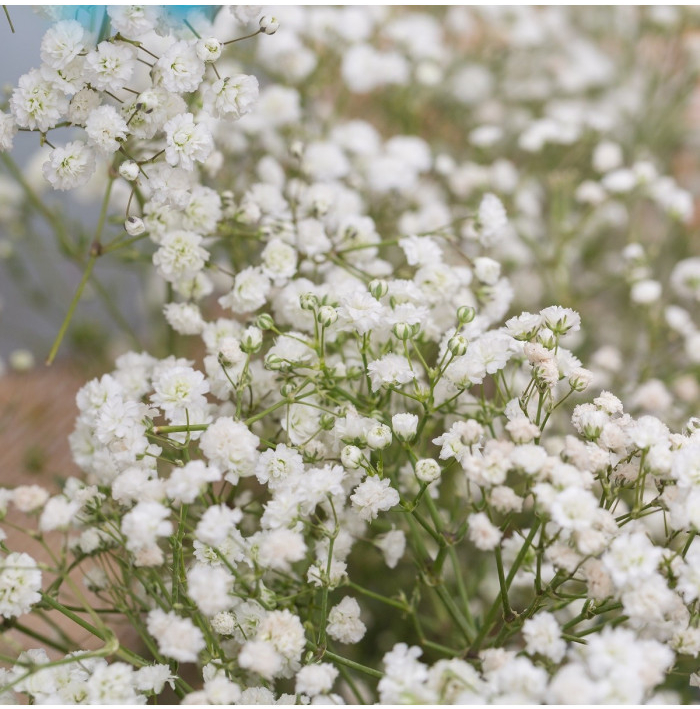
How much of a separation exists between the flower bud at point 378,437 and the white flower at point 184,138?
27 cm

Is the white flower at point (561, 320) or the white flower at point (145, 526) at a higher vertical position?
the white flower at point (561, 320)

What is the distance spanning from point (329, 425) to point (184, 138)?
0.26 m

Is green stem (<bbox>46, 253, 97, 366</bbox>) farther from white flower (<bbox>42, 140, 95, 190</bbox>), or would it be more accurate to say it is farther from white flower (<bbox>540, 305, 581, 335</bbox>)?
white flower (<bbox>540, 305, 581, 335</bbox>)

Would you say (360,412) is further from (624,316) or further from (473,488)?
(624,316)

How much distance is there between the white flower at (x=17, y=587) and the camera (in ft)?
1.86

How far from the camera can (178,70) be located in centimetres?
62

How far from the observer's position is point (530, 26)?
1287 mm

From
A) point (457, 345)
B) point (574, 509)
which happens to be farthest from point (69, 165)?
point (574, 509)

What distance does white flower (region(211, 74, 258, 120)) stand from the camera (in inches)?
26.2

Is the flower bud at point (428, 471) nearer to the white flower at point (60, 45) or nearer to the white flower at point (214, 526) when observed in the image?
the white flower at point (214, 526)

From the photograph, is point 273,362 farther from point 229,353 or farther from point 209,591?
point 209,591

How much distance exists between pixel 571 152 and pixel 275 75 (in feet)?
1.59

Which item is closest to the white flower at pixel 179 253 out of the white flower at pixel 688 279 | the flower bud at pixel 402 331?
the flower bud at pixel 402 331

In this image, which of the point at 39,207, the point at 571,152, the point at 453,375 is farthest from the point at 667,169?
the point at 39,207
